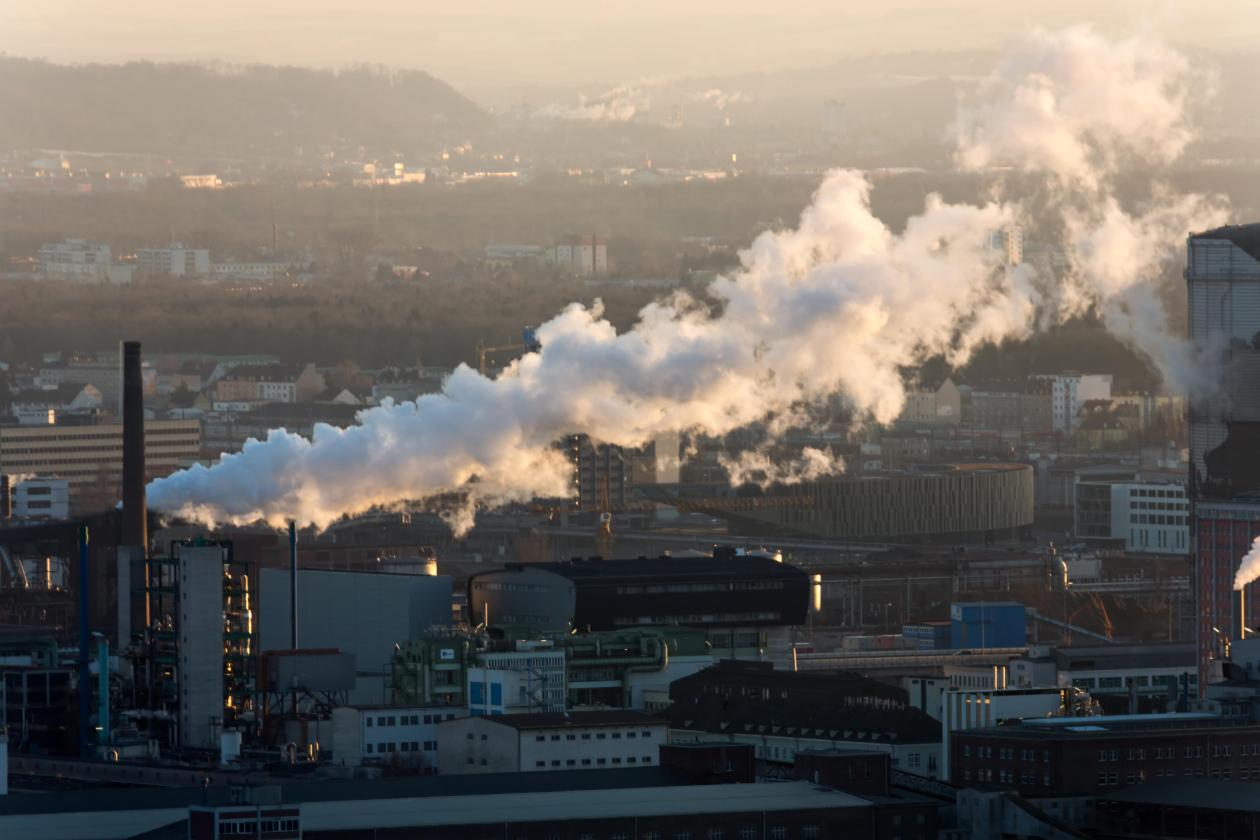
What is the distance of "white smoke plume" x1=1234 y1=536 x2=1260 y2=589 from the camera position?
72.5 metres

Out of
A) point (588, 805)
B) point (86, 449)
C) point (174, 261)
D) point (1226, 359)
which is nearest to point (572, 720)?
point (588, 805)

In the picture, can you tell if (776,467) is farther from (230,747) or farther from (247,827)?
(247,827)

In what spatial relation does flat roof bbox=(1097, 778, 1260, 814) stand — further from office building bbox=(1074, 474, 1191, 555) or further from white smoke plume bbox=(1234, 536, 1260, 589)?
office building bbox=(1074, 474, 1191, 555)

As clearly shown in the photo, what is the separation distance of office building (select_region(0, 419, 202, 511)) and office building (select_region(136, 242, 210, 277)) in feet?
136

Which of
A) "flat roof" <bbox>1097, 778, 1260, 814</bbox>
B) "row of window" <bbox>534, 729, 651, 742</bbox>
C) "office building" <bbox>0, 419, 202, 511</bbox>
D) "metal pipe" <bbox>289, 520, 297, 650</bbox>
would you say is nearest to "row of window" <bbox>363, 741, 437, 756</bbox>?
"row of window" <bbox>534, 729, 651, 742</bbox>

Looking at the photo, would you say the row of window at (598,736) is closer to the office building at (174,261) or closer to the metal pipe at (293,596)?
the metal pipe at (293,596)

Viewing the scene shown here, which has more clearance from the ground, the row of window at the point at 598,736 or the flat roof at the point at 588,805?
the row of window at the point at 598,736

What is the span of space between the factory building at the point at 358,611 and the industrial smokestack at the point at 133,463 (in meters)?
3.89

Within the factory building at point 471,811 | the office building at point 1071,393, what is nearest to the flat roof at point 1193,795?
the factory building at point 471,811

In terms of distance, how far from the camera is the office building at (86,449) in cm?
12838

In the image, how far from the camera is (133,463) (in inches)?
3359

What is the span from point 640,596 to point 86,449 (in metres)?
56.6

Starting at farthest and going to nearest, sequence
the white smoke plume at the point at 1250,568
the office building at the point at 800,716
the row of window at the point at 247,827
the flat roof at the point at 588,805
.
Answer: the white smoke plume at the point at 1250,568, the office building at the point at 800,716, the flat roof at the point at 588,805, the row of window at the point at 247,827

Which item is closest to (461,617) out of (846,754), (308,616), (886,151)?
(308,616)
